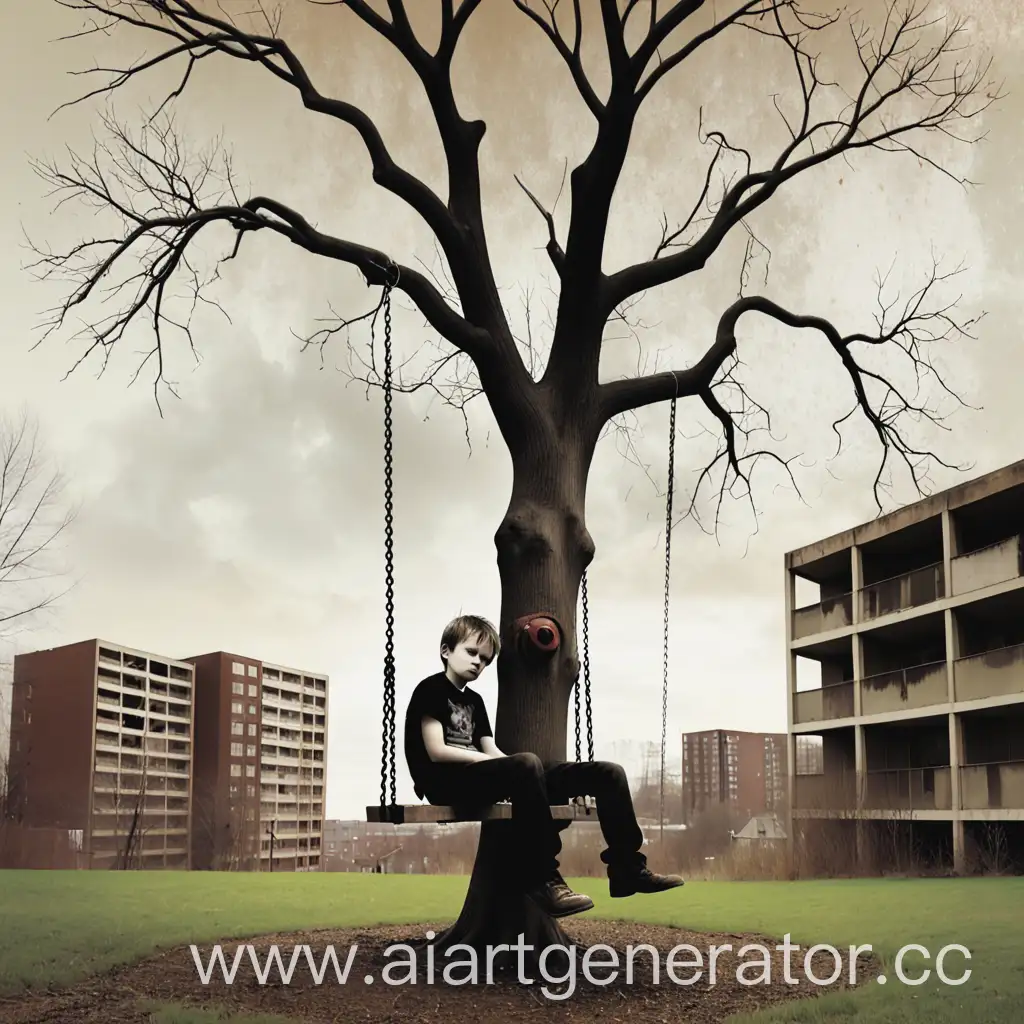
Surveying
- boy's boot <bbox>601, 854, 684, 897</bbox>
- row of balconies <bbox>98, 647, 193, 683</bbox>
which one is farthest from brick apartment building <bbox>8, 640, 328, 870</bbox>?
boy's boot <bbox>601, 854, 684, 897</bbox>

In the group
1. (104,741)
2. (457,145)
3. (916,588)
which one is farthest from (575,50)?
(104,741)

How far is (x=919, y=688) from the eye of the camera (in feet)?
91.5

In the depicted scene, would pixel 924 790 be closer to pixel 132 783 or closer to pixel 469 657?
pixel 469 657

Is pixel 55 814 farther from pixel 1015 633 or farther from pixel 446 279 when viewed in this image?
pixel 446 279

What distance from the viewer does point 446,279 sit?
11.8 m

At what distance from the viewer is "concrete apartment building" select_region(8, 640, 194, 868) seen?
67.7 meters

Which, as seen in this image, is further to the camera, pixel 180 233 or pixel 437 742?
pixel 180 233

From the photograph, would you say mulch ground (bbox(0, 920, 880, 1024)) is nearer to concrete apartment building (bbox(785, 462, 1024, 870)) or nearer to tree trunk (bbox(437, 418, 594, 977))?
tree trunk (bbox(437, 418, 594, 977))

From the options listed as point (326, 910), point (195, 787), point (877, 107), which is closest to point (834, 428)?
point (877, 107)

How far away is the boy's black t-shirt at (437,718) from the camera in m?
6.86

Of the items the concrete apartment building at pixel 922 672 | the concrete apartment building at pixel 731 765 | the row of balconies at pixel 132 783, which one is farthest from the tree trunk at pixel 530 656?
the row of balconies at pixel 132 783

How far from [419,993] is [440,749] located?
1.76 m

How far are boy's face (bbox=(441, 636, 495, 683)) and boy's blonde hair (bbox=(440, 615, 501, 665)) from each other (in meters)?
0.02

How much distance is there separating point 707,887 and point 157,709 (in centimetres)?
7315
